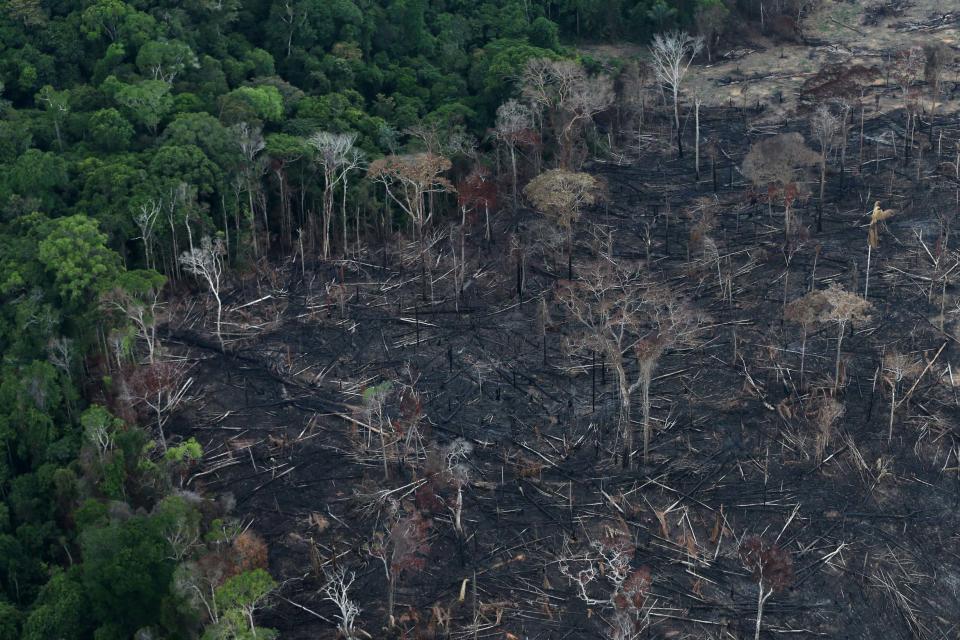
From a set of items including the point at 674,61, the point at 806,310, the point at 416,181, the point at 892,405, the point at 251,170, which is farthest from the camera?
the point at 674,61

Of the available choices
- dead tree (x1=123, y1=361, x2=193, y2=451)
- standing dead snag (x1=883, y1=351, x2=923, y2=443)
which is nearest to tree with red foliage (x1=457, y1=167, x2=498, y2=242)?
dead tree (x1=123, y1=361, x2=193, y2=451)

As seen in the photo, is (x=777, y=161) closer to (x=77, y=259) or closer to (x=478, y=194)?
(x=478, y=194)

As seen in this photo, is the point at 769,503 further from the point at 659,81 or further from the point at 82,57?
the point at 82,57

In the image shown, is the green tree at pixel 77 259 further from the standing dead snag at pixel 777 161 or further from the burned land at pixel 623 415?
the standing dead snag at pixel 777 161

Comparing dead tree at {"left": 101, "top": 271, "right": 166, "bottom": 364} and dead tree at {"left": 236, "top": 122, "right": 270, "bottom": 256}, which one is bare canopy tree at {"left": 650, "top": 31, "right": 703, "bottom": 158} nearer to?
dead tree at {"left": 236, "top": 122, "right": 270, "bottom": 256}

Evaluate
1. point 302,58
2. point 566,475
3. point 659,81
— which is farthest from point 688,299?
point 302,58

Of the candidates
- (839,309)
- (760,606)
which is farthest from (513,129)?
(760,606)
